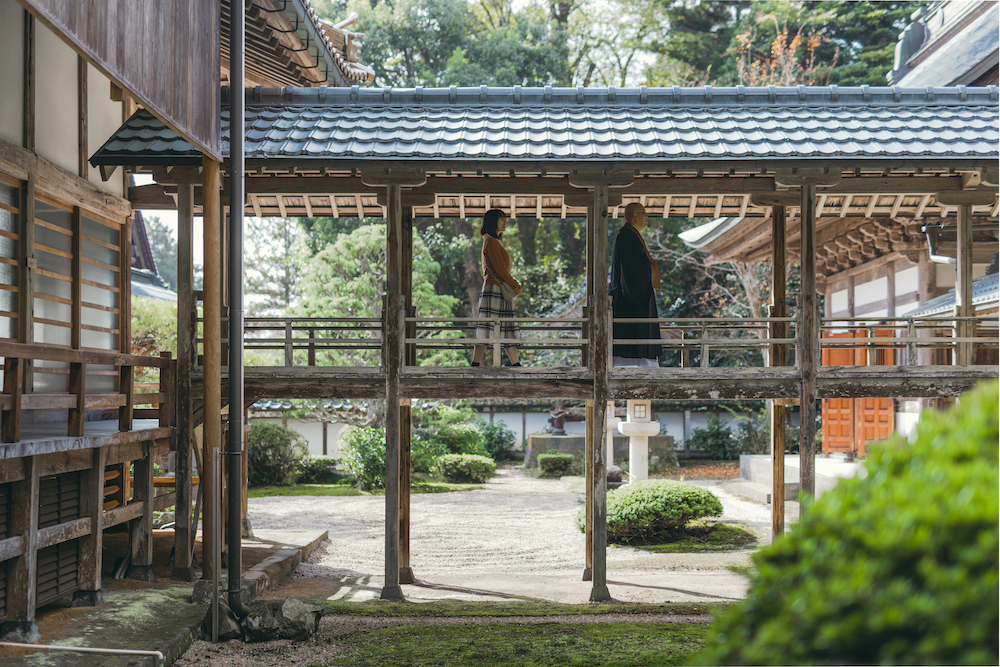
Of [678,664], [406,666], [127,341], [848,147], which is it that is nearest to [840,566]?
[678,664]

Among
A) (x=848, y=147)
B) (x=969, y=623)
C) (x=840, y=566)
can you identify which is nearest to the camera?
(x=969, y=623)

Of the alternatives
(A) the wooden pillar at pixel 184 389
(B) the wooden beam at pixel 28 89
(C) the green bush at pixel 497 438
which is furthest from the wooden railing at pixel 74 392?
(C) the green bush at pixel 497 438

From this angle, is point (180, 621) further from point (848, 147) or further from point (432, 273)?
point (432, 273)

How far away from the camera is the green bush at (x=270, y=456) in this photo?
1981 cm

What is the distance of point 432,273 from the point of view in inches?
883

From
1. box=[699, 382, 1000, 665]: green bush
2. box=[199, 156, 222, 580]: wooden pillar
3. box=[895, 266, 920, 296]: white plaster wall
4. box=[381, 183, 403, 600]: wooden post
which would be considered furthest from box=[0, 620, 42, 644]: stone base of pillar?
→ box=[895, 266, 920, 296]: white plaster wall

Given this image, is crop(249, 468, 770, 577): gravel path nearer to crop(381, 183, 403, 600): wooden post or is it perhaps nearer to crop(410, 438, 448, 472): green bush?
crop(410, 438, 448, 472): green bush

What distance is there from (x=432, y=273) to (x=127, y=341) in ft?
41.1

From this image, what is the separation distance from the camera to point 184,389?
868 cm

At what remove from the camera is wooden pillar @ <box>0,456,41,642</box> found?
625cm

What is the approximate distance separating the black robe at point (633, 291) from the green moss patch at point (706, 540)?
4.58 m

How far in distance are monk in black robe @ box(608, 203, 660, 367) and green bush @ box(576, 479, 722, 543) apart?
4.53 metres

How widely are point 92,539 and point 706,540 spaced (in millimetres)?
9047

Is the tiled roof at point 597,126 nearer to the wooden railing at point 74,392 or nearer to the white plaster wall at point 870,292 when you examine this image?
the wooden railing at point 74,392
